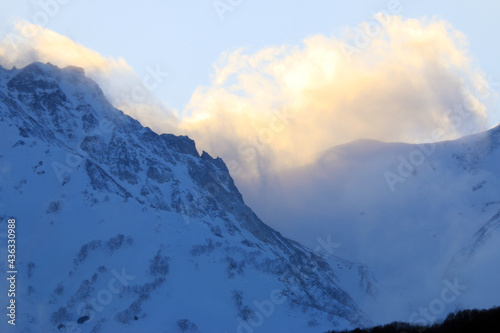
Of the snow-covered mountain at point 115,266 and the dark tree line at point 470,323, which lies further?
the snow-covered mountain at point 115,266

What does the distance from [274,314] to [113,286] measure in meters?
34.1

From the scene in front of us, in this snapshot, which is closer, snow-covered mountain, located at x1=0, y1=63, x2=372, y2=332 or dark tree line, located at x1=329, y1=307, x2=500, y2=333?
dark tree line, located at x1=329, y1=307, x2=500, y2=333

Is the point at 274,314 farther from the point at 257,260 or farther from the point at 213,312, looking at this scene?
the point at 257,260

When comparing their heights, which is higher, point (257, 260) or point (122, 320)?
point (257, 260)

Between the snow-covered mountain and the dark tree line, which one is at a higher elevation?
the dark tree line

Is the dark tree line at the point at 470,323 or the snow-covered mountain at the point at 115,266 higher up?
the dark tree line at the point at 470,323

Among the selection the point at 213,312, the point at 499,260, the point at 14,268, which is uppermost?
the point at 499,260

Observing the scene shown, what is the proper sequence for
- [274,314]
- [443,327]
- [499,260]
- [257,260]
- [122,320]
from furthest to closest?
[499,260] → [257,260] → [274,314] → [122,320] → [443,327]

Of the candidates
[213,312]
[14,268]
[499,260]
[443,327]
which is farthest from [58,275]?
[443,327]

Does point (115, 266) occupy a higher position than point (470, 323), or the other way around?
point (470, 323)

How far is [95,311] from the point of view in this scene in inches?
5856

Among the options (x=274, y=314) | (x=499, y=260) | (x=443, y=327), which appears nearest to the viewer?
(x=443, y=327)

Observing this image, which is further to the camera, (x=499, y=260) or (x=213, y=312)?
(x=499, y=260)

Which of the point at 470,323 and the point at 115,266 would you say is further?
the point at 115,266
